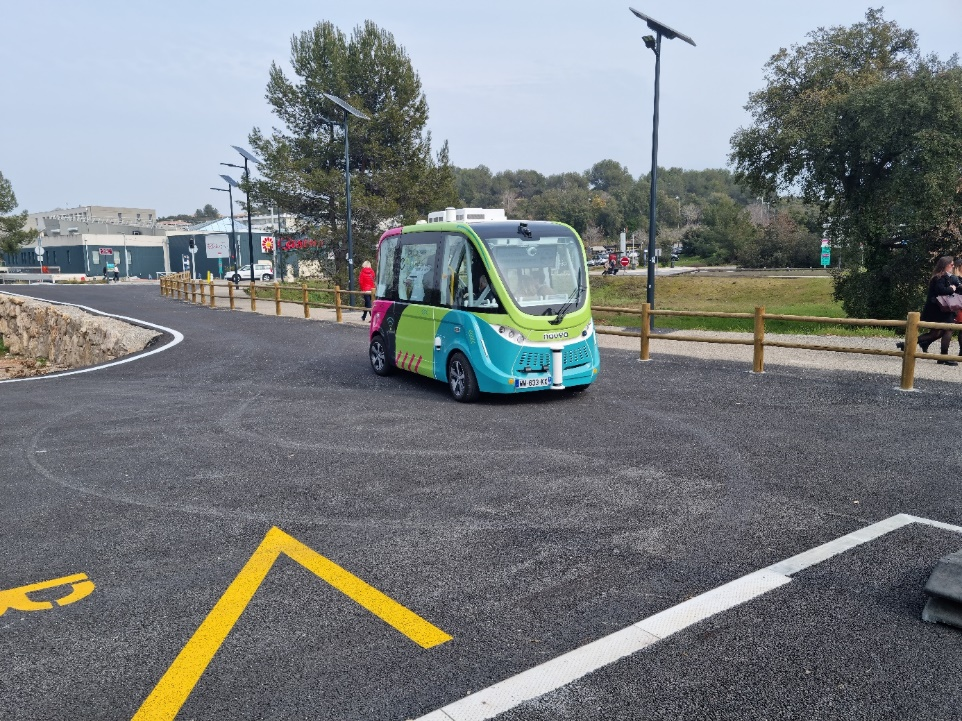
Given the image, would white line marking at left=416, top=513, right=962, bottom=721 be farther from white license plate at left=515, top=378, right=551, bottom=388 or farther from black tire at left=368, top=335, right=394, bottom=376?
black tire at left=368, top=335, right=394, bottom=376

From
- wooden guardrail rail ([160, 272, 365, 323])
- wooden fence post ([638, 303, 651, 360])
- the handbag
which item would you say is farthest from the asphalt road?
wooden guardrail rail ([160, 272, 365, 323])

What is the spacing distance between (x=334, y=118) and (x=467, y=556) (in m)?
38.8

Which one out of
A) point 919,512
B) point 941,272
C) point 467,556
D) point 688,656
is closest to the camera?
point 688,656

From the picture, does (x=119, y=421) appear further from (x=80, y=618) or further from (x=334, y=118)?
→ (x=334, y=118)

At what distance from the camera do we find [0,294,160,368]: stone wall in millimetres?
20327

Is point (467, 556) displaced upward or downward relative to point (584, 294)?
downward

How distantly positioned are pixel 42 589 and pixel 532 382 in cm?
640

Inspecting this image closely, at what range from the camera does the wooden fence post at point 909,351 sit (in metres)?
10.7

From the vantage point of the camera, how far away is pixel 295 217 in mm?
43219

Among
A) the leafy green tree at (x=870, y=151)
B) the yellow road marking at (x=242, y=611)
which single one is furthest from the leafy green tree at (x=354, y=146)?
the yellow road marking at (x=242, y=611)

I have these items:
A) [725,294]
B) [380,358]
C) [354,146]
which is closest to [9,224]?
[354,146]

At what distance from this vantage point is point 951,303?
12305mm

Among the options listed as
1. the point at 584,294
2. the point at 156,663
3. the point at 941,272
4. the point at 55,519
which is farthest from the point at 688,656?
the point at 941,272

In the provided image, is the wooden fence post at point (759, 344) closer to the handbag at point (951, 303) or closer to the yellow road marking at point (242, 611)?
the handbag at point (951, 303)
